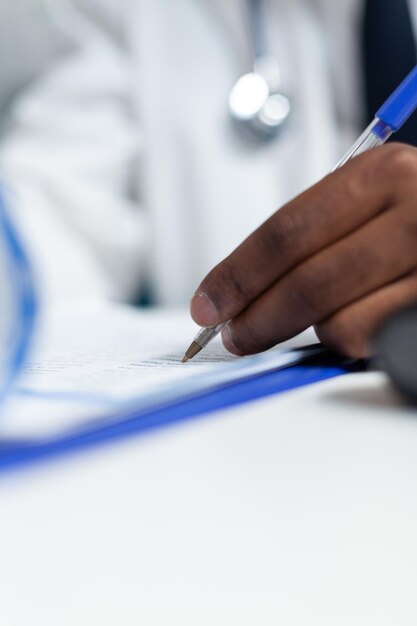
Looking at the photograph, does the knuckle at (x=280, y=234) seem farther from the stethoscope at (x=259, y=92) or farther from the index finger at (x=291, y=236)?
the stethoscope at (x=259, y=92)

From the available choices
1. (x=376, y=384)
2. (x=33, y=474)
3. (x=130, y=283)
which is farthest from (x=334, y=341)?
(x=130, y=283)

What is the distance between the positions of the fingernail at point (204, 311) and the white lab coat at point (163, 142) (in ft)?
1.52

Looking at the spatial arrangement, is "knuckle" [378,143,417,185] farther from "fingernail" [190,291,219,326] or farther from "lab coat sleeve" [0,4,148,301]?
"lab coat sleeve" [0,4,148,301]

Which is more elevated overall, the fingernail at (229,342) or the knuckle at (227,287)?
Result: the knuckle at (227,287)

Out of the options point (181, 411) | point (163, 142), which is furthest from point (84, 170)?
point (181, 411)

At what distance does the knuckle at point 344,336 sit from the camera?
0.34 metres

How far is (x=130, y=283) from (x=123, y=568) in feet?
2.41

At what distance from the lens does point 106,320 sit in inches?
23.1

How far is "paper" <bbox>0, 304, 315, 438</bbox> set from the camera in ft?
0.71

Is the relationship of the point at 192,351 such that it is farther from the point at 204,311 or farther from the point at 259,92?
the point at 259,92

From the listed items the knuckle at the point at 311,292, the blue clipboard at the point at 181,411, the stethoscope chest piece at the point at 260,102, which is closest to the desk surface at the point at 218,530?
the blue clipboard at the point at 181,411

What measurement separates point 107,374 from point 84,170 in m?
0.62

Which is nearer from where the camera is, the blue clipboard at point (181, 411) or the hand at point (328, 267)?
the blue clipboard at point (181, 411)

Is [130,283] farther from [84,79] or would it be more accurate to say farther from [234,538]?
[234,538]
